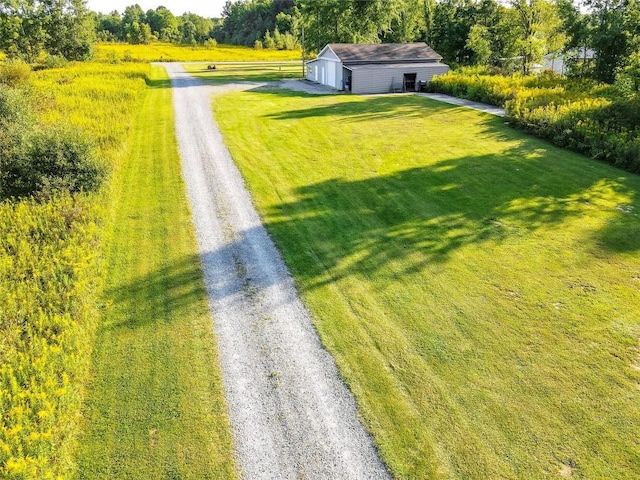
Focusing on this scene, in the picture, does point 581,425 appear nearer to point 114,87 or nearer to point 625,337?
point 625,337

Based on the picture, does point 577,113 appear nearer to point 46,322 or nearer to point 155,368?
point 155,368

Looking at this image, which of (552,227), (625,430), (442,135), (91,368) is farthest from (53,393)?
(442,135)

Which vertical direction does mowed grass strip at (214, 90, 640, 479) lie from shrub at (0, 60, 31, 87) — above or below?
below

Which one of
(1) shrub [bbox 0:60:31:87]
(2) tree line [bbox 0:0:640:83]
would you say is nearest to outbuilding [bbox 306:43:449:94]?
(2) tree line [bbox 0:0:640:83]

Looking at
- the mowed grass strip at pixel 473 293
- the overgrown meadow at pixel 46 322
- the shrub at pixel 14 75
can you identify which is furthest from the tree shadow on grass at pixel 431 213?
the shrub at pixel 14 75

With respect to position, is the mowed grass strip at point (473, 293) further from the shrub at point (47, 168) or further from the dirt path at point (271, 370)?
the shrub at point (47, 168)

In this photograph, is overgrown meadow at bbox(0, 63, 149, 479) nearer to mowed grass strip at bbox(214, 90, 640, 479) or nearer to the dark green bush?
the dark green bush
